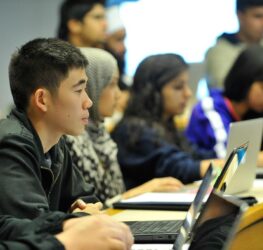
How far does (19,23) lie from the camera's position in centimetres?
677

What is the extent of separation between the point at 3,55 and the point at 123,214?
441cm

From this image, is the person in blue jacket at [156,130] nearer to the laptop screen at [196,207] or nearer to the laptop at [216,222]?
the laptop screen at [196,207]

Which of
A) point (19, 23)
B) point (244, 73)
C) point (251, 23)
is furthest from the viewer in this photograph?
point (19, 23)

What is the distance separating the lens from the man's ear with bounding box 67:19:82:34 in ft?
16.9

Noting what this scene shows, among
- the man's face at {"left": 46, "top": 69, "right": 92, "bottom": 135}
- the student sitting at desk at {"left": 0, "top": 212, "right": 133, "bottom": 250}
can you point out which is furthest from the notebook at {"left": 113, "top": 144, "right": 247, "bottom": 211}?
the student sitting at desk at {"left": 0, "top": 212, "right": 133, "bottom": 250}

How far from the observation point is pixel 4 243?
1450 mm

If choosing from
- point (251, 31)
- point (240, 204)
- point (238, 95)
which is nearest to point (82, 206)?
point (240, 204)

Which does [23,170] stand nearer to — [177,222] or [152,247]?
[152,247]

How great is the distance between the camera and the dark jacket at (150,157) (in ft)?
11.6

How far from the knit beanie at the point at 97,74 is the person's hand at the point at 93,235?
144cm

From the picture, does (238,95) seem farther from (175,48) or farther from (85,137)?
(175,48)

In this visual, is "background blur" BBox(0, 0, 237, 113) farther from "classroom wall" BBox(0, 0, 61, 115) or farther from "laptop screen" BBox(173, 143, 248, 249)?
"laptop screen" BBox(173, 143, 248, 249)

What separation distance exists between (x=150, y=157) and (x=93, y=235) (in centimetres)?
208

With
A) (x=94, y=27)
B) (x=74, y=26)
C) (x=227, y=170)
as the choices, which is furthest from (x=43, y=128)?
(x=94, y=27)
